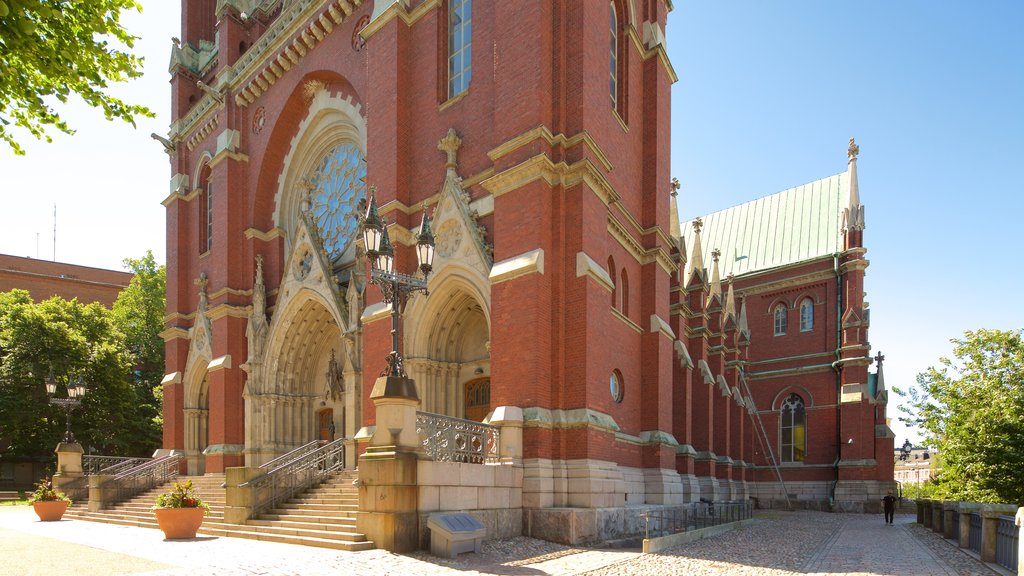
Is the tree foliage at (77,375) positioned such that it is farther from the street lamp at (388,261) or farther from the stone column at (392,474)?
the street lamp at (388,261)

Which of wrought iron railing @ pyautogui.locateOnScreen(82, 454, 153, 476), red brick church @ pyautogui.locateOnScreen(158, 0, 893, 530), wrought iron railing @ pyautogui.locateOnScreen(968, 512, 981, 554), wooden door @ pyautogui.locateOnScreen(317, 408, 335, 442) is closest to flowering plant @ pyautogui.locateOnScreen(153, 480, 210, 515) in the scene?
red brick church @ pyautogui.locateOnScreen(158, 0, 893, 530)

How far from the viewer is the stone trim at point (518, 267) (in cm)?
1416

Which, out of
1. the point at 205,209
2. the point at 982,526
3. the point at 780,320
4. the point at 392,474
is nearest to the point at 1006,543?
the point at 982,526

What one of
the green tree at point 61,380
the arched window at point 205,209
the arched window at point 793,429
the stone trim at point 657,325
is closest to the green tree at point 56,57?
the stone trim at point 657,325

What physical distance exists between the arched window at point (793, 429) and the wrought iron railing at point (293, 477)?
89.1 feet

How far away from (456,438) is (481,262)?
4415 millimetres

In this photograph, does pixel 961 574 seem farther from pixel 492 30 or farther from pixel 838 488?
pixel 838 488

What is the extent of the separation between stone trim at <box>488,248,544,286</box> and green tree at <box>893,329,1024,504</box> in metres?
15.0

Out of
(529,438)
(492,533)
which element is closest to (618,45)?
(529,438)

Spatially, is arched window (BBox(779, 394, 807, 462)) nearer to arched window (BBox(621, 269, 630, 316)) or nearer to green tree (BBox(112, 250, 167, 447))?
arched window (BBox(621, 269, 630, 316))

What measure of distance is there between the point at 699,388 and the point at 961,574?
46.4 feet

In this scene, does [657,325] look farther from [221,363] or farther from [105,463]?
[105,463]

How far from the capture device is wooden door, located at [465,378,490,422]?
17.6 m

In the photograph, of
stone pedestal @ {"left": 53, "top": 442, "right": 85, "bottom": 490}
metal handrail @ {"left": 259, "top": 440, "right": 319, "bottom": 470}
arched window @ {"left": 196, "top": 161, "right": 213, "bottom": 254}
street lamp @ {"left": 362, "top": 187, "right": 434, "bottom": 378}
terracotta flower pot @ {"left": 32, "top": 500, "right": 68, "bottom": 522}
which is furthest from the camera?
arched window @ {"left": 196, "top": 161, "right": 213, "bottom": 254}
